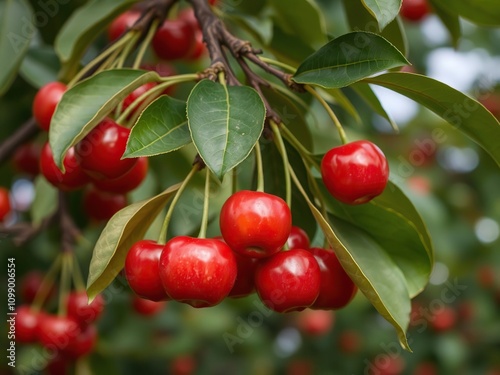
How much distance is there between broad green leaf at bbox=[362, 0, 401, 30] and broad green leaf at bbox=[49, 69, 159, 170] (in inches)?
13.0

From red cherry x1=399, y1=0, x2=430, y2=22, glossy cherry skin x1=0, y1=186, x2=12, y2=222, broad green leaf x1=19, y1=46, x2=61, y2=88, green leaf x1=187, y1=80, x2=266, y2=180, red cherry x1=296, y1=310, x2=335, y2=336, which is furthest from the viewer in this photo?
red cherry x1=296, y1=310, x2=335, y2=336

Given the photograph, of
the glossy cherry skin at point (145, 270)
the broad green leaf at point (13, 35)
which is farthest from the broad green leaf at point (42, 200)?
the glossy cherry skin at point (145, 270)

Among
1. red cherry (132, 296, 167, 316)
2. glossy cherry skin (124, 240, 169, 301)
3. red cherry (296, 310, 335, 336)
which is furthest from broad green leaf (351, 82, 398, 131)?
red cherry (296, 310, 335, 336)

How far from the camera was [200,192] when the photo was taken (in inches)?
66.2

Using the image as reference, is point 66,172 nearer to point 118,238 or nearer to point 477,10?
point 118,238

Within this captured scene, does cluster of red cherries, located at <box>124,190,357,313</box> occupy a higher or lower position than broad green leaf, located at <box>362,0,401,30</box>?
lower

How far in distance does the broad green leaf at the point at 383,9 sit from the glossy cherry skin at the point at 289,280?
33 cm

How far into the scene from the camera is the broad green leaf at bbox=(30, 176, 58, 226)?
1893 millimetres

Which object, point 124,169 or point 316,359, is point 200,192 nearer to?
point 124,169

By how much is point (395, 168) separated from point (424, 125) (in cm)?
176

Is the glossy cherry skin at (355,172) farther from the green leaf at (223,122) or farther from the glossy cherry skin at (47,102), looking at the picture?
the glossy cherry skin at (47,102)

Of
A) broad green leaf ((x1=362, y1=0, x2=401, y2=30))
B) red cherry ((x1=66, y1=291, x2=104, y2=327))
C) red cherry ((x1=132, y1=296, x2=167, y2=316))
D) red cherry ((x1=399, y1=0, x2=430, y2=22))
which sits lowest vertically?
red cherry ((x1=132, y1=296, x2=167, y2=316))

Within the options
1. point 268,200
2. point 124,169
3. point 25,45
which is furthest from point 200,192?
point 268,200

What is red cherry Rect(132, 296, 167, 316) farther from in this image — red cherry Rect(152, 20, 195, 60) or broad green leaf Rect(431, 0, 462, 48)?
broad green leaf Rect(431, 0, 462, 48)
